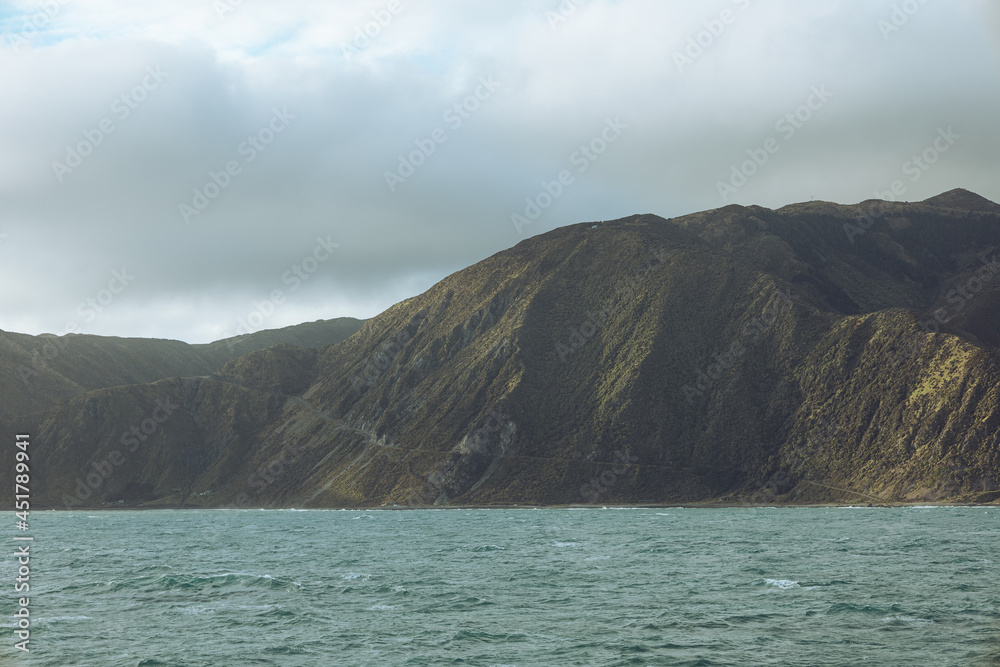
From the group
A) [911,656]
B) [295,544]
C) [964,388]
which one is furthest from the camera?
[964,388]

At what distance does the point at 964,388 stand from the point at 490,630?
183 metres

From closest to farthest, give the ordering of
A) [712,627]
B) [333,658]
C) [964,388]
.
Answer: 1. [333,658]
2. [712,627]
3. [964,388]

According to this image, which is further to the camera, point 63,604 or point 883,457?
point 883,457

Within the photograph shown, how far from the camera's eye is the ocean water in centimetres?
3684

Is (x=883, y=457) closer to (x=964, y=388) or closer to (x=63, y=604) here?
(x=964, y=388)

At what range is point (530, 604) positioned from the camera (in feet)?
163

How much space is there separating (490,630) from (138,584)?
1317 inches

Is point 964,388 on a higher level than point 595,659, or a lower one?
higher

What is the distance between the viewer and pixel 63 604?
52.9m

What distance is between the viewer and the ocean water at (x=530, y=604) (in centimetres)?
3684

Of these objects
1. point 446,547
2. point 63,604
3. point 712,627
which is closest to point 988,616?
point 712,627

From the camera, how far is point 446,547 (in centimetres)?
9100

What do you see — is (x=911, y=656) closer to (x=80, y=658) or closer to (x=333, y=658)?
(x=333, y=658)

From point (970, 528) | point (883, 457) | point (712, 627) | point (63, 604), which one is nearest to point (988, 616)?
point (712, 627)
